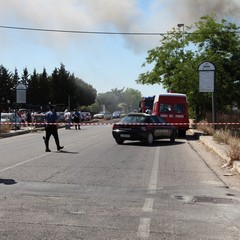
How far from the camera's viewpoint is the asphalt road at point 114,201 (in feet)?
17.4

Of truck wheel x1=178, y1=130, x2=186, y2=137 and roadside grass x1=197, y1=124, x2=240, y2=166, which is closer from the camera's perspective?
roadside grass x1=197, y1=124, x2=240, y2=166

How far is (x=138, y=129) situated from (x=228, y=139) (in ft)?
12.2

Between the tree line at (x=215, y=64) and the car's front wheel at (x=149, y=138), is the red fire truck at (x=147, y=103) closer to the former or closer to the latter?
the tree line at (x=215, y=64)

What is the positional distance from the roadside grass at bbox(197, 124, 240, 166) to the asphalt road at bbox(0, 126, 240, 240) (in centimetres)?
78

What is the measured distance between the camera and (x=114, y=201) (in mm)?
6938

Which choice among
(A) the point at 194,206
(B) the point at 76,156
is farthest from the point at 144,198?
(B) the point at 76,156

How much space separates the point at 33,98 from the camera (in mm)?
85875

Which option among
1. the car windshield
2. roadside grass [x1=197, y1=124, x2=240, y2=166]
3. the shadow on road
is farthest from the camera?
the car windshield

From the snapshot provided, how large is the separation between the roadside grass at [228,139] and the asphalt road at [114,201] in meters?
0.78

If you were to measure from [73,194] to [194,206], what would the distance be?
209cm

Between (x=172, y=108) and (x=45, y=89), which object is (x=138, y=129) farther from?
(x=45, y=89)

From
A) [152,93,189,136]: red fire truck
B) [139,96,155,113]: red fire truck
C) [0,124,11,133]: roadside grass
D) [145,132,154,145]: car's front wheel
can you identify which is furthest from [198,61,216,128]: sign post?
[139,96,155,113]: red fire truck

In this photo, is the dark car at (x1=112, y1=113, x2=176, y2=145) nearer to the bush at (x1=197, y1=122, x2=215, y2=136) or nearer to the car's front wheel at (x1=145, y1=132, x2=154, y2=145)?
the car's front wheel at (x1=145, y1=132, x2=154, y2=145)

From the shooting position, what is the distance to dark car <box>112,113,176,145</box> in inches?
712
